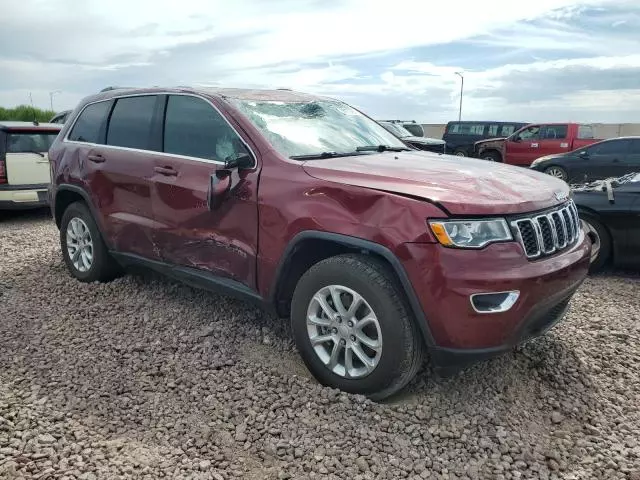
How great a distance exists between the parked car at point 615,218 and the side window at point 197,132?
3528mm

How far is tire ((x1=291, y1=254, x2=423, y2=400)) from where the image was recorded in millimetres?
2852

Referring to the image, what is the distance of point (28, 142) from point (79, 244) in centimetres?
436

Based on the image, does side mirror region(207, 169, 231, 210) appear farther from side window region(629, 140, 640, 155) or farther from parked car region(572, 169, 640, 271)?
side window region(629, 140, 640, 155)

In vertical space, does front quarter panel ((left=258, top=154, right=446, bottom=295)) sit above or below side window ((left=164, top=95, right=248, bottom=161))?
below

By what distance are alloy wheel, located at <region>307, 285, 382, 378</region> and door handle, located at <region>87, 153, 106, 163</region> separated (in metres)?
2.51

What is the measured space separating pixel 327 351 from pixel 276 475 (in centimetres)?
83

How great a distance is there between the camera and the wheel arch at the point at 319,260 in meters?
2.79

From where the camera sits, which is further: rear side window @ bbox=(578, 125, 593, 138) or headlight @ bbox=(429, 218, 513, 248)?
rear side window @ bbox=(578, 125, 593, 138)

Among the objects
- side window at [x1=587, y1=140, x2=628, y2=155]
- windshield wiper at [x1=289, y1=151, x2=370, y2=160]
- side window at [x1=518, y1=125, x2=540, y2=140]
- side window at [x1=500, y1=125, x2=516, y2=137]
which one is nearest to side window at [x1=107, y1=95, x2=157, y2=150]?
windshield wiper at [x1=289, y1=151, x2=370, y2=160]

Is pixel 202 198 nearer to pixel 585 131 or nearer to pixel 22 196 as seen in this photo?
pixel 22 196

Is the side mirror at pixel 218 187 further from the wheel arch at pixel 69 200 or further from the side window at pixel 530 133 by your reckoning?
the side window at pixel 530 133

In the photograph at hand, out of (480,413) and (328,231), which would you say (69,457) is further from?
(480,413)

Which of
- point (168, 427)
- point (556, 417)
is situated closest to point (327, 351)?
point (168, 427)

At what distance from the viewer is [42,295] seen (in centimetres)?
477
